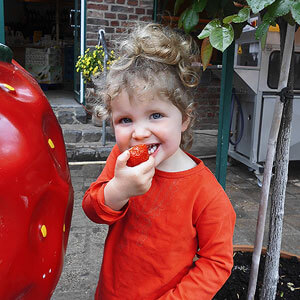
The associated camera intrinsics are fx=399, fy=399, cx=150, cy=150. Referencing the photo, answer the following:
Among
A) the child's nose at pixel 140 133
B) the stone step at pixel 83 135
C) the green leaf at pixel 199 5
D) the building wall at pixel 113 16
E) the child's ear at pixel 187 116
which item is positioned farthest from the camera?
the building wall at pixel 113 16

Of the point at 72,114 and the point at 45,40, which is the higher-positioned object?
the point at 45,40

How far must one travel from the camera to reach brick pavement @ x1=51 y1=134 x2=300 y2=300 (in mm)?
2237

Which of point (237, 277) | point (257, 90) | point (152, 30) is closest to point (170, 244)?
point (152, 30)

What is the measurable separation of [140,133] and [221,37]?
0.35 metres

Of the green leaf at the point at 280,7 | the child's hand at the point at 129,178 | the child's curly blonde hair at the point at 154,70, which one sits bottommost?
the child's hand at the point at 129,178

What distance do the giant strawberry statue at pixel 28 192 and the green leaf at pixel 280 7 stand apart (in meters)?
0.65

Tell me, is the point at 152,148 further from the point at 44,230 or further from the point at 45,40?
the point at 45,40

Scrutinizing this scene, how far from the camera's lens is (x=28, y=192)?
78 centimetres

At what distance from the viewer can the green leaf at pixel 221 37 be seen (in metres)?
1.09

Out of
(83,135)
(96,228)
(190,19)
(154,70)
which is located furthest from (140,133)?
(83,135)

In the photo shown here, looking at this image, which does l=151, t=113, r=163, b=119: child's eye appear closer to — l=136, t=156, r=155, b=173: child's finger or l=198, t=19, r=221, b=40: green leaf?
l=136, t=156, r=155, b=173: child's finger

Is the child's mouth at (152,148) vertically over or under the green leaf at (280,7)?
under

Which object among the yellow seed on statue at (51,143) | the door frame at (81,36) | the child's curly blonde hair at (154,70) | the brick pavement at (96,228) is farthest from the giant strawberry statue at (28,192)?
the door frame at (81,36)

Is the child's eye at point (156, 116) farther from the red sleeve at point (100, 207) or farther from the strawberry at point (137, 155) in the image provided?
the red sleeve at point (100, 207)
